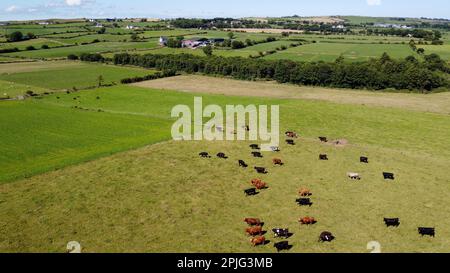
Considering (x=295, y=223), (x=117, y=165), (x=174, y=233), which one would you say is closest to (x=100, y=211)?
(x=174, y=233)

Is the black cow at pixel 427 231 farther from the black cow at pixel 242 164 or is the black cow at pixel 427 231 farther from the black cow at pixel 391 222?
the black cow at pixel 242 164

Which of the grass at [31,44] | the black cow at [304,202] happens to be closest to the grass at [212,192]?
the black cow at [304,202]

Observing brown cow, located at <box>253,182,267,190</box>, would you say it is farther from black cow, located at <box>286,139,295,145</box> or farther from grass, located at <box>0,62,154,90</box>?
grass, located at <box>0,62,154,90</box>

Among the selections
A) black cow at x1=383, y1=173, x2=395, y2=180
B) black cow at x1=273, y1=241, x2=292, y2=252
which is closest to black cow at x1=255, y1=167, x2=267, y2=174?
black cow at x1=383, y1=173, x2=395, y2=180

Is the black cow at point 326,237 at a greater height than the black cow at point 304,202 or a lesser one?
lesser
